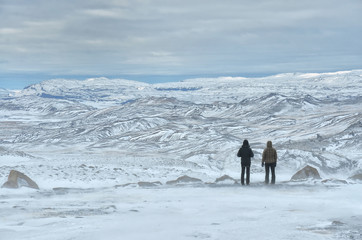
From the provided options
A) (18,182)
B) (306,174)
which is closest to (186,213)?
(18,182)

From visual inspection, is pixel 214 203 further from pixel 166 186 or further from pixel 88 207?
pixel 166 186

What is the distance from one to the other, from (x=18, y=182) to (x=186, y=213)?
9.52 meters

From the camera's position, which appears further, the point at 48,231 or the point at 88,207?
the point at 88,207

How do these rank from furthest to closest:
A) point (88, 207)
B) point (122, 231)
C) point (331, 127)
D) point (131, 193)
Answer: point (331, 127), point (131, 193), point (88, 207), point (122, 231)

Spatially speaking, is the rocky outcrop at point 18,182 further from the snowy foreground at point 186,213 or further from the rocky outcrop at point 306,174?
the rocky outcrop at point 306,174

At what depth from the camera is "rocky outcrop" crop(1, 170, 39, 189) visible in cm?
2001

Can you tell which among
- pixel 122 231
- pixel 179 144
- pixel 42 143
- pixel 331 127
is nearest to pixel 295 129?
pixel 331 127

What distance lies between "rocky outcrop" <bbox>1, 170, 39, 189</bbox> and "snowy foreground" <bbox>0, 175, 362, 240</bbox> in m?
0.63

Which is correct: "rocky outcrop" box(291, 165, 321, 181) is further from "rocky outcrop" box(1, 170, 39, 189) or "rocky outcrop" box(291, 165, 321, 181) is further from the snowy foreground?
"rocky outcrop" box(1, 170, 39, 189)

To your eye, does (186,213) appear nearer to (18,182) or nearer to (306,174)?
(18,182)

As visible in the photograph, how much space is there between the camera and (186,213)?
46.6 ft

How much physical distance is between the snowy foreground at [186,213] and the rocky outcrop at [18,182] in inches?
24.9

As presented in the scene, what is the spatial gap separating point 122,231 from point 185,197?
6.22 metres

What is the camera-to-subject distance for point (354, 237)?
35.7 ft
